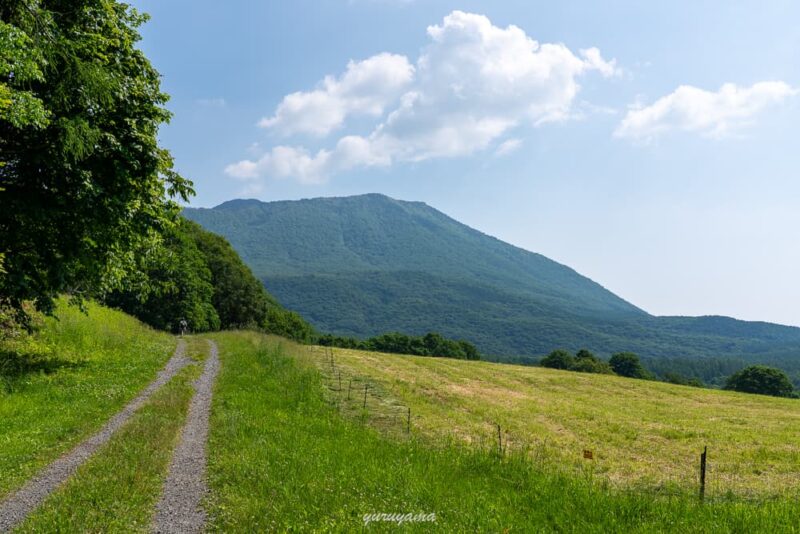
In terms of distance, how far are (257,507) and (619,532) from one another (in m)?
6.63

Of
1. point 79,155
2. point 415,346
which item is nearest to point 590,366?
point 415,346

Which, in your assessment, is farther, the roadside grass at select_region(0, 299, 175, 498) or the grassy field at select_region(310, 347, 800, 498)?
the grassy field at select_region(310, 347, 800, 498)

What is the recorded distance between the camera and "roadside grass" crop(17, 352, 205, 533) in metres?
8.22

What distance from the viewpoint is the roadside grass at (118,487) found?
8.22m

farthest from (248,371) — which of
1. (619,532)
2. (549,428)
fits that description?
(619,532)

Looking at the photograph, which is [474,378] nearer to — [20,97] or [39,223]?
[39,223]

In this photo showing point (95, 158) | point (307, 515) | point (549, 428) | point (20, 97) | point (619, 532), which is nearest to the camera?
point (619, 532)

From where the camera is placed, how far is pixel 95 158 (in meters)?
15.6

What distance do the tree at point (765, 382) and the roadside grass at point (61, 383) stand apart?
345 feet

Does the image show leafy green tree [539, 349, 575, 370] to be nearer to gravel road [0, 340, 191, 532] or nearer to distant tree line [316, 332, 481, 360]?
distant tree line [316, 332, 481, 360]

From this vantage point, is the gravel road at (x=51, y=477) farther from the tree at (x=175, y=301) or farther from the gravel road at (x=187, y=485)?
the tree at (x=175, y=301)

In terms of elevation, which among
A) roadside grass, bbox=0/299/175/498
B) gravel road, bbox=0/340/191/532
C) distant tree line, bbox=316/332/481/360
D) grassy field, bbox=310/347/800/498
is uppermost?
roadside grass, bbox=0/299/175/498

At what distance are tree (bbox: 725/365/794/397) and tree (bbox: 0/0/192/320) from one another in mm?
109447

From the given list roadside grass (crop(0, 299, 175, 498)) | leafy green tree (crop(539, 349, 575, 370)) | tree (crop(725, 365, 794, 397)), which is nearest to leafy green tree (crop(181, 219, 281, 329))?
roadside grass (crop(0, 299, 175, 498))
